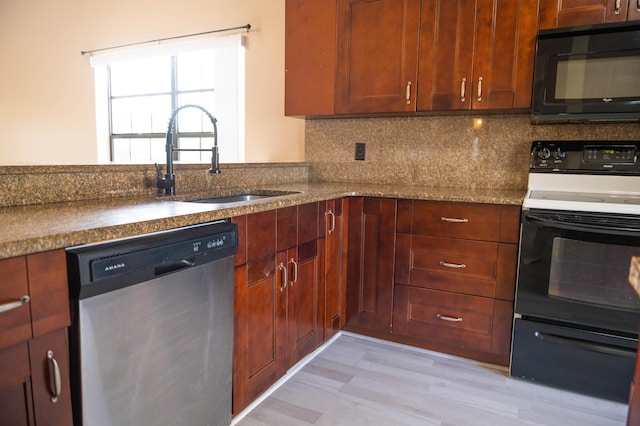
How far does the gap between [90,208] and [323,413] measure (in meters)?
1.19

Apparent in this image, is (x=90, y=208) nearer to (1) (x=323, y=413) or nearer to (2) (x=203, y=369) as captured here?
(2) (x=203, y=369)

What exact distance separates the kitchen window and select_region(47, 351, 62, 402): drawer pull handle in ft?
8.97

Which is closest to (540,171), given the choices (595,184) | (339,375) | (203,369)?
(595,184)

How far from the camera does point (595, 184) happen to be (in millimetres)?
2115

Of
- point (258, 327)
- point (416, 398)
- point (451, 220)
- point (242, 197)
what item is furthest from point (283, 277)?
point (451, 220)

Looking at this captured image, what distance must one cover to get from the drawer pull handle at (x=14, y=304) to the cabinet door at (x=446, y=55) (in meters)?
2.05

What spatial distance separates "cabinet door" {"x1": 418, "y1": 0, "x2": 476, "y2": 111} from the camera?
2213mm

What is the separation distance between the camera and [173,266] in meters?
1.23

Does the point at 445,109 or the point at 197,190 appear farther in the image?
the point at 445,109

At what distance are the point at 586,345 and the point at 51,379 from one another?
1.99 m

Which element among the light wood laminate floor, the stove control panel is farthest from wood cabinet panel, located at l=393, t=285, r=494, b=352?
the stove control panel

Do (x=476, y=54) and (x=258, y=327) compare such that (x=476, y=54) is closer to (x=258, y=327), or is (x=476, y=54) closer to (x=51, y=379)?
(x=258, y=327)

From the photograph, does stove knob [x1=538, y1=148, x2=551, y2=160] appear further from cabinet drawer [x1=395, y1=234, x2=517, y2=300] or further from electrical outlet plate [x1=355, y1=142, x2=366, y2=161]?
electrical outlet plate [x1=355, y1=142, x2=366, y2=161]

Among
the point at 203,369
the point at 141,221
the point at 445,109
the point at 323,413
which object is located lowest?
the point at 323,413
